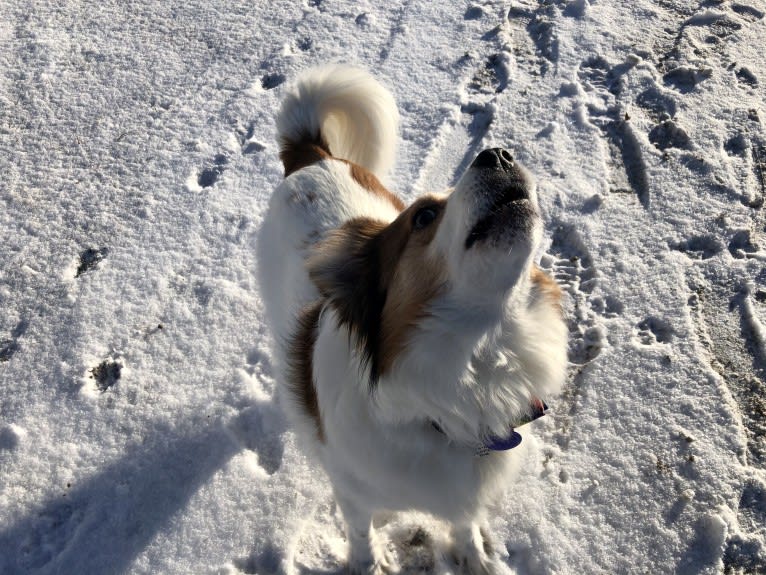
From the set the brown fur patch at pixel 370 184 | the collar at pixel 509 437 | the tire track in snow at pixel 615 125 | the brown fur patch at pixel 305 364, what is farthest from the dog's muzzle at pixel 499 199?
the tire track in snow at pixel 615 125

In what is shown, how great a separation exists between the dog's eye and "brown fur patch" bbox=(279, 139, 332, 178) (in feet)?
3.72

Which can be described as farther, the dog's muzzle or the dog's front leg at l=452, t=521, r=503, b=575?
the dog's front leg at l=452, t=521, r=503, b=575

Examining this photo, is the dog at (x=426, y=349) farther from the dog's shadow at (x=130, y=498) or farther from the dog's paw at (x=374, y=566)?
the dog's shadow at (x=130, y=498)

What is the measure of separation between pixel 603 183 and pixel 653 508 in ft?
6.97

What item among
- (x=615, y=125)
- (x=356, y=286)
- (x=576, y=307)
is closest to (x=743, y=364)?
(x=576, y=307)

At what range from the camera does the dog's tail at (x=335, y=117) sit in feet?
9.30

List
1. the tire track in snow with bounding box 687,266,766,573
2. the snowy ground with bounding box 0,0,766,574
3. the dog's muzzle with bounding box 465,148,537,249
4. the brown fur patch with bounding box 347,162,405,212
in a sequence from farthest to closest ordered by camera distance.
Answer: the brown fur patch with bounding box 347,162,405,212 → the snowy ground with bounding box 0,0,766,574 → the tire track in snow with bounding box 687,266,766,573 → the dog's muzzle with bounding box 465,148,537,249

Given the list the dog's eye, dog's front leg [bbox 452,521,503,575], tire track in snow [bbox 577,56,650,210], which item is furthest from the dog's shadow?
tire track in snow [bbox 577,56,650,210]

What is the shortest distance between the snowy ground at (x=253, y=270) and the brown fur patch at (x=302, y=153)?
31.3 inches

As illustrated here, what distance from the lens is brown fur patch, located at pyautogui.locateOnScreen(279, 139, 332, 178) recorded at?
2896mm

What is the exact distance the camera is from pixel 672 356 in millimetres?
3008

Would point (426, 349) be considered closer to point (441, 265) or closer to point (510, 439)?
point (441, 265)

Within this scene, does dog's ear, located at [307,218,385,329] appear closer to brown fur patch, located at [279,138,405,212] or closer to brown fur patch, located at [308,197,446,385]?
brown fur patch, located at [308,197,446,385]

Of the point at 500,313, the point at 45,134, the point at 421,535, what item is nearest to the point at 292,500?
Answer: the point at 421,535
